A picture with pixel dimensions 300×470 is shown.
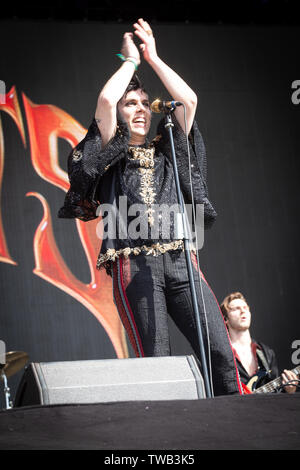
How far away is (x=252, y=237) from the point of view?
396cm

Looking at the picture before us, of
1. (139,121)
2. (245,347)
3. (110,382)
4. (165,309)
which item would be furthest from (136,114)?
(245,347)

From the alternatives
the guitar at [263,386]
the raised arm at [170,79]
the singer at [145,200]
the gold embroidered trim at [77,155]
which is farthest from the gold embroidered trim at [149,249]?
the guitar at [263,386]

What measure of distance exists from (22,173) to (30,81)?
603mm

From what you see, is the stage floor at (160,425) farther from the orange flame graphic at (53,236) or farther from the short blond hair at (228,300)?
the orange flame graphic at (53,236)

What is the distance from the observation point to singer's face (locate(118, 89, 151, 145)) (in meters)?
2.05

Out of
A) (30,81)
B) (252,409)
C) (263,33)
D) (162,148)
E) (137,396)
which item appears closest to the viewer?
(252,409)

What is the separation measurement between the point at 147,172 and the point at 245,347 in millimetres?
1938

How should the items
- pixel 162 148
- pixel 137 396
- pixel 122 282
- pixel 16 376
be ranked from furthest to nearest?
1. pixel 16 376
2. pixel 162 148
3. pixel 122 282
4. pixel 137 396

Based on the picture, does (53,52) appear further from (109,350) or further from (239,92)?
(109,350)

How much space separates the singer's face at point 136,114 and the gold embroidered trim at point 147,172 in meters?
0.05

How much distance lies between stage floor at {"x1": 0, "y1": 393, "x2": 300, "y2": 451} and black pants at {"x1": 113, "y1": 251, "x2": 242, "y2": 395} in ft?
1.89

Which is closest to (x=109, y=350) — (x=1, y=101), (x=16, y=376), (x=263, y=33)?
(x=16, y=376)

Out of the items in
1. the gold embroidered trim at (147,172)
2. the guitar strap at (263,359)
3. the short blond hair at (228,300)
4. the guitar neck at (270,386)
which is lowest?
the guitar neck at (270,386)

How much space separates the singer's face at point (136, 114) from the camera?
2.05 metres
